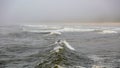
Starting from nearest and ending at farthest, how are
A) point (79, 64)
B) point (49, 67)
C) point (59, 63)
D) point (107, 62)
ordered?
point (49, 67)
point (59, 63)
point (79, 64)
point (107, 62)

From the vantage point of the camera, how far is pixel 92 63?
20.2 m

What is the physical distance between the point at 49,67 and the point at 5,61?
5923mm

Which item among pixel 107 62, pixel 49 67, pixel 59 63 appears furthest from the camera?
pixel 107 62

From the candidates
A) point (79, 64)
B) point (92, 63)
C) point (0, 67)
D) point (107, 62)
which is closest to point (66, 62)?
point (79, 64)

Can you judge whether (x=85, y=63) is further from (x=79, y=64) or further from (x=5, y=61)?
(x=5, y=61)

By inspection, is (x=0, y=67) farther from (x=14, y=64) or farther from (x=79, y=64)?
(x=79, y=64)

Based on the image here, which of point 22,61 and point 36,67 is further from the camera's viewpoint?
point 22,61

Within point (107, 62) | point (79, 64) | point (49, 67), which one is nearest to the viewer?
point (49, 67)

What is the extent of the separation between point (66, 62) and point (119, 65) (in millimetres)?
4271

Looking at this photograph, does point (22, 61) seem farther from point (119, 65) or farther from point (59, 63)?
point (119, 65)

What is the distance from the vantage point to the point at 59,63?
18.3 meters

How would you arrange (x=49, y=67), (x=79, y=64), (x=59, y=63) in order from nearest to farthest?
(x=49, y=67)
(x=59, y=63)
(x=79, y=64)

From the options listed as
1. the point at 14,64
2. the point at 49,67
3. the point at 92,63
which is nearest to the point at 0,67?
the point at 14,64

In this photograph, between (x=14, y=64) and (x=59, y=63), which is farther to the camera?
(x=14, y=64)
